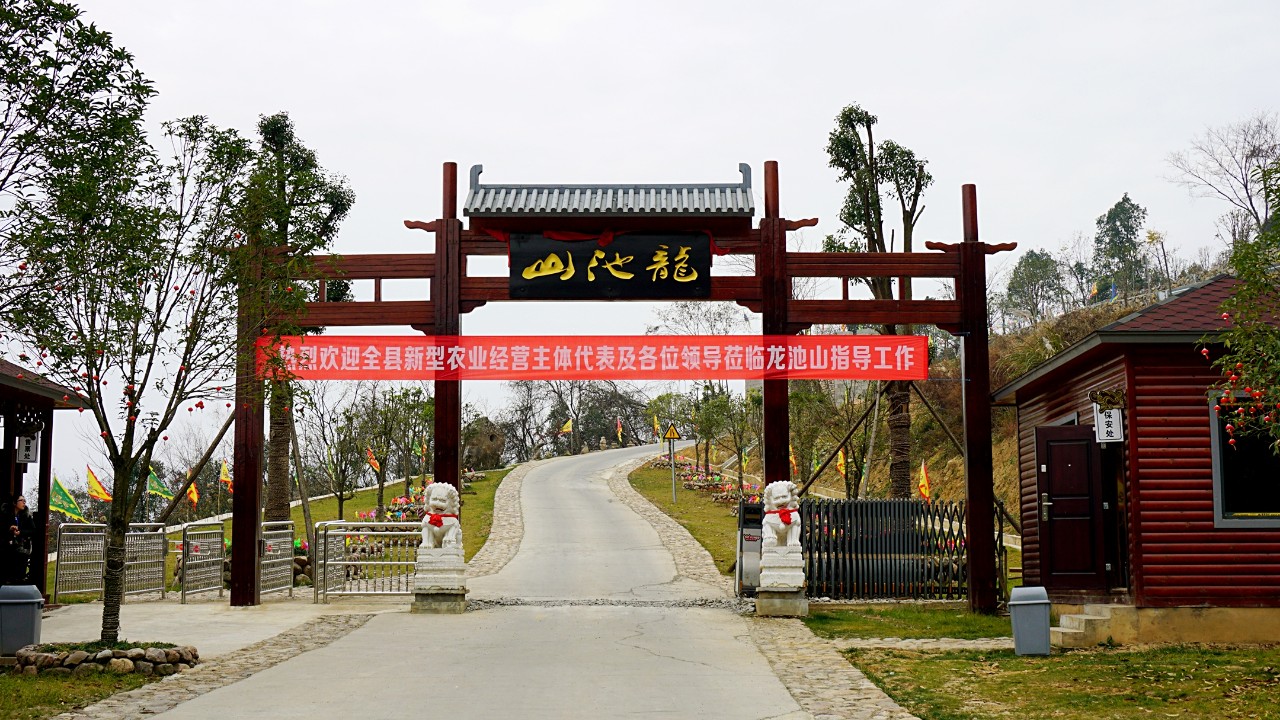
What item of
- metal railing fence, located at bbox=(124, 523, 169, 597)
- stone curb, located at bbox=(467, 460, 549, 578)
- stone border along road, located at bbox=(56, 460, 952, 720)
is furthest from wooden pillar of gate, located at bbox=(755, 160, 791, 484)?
stone curb, located at bbox=(467, 460, 549, 578)

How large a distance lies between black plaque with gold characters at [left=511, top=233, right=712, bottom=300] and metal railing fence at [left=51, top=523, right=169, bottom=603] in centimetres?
768

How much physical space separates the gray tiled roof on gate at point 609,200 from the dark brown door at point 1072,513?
5196 millimetres

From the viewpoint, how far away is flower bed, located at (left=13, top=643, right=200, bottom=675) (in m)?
10.3

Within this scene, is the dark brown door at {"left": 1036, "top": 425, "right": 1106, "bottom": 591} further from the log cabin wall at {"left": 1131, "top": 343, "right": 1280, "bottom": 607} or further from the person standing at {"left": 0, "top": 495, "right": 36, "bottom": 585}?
the person standing at {"left": 0, "top": 495, "right": 36, "bottom": 585}

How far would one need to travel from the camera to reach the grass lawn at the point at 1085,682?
8.80 metres

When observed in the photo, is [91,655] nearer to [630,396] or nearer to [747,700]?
[747,700]

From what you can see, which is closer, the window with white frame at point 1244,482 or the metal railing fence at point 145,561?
the window with white frame at point 1244,482

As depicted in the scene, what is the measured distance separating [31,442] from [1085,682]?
1449 cm

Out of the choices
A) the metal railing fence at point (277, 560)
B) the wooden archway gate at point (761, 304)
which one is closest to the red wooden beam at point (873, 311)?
the wooden archway gate at point (761, 304)

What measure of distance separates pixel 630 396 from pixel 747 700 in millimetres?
67065

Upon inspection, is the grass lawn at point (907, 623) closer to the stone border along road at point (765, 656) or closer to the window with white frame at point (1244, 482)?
the stone border along road at point (765, 656)

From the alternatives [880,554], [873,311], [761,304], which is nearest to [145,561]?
[761,304]

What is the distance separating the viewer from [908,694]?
9594 mm

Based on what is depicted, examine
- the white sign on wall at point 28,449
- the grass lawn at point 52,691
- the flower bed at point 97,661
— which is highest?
the white sign on wall at point 28,449
